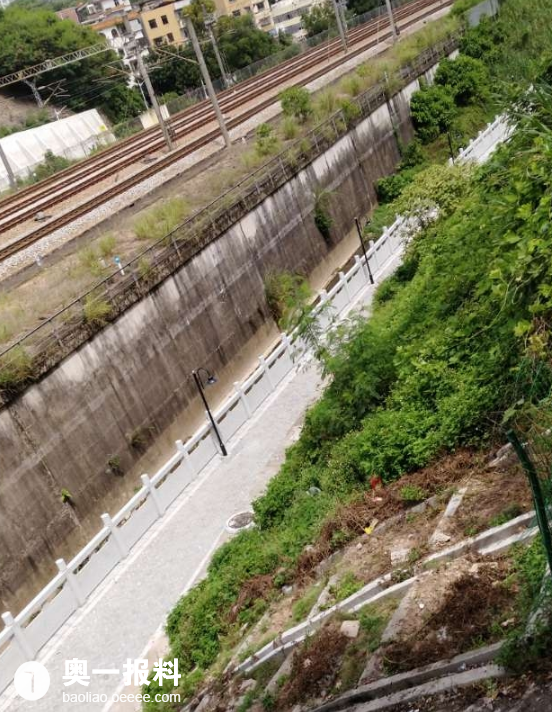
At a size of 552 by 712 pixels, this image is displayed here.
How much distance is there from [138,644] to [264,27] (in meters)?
84.1

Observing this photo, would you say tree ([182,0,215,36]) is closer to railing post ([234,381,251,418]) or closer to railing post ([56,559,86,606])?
railing post ([234,381,251,418])

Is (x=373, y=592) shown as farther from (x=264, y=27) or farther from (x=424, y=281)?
(x=264, y=27)

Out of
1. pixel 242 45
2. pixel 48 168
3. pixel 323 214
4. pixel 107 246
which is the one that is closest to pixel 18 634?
pixel 107 246

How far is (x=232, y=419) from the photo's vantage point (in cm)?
1648

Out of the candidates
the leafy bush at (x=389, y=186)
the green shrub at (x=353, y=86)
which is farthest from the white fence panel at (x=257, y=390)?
the green shrub at (x=353, y=86)

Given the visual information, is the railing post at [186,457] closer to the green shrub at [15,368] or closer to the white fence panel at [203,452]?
the white fence panel at [203,452]

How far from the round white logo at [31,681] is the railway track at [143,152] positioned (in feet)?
42.5

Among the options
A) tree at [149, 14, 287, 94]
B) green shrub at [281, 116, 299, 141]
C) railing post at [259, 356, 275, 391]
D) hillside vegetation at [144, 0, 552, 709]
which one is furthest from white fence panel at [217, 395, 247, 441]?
tree at [149, 14, 287, 94]

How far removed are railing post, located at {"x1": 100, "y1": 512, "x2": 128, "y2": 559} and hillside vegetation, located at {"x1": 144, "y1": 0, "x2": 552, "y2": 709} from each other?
212cm

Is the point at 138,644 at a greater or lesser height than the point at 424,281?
lesser

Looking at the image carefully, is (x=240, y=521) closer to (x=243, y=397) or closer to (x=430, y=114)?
(x=243, y=397)

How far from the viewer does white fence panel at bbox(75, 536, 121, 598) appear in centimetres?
1267

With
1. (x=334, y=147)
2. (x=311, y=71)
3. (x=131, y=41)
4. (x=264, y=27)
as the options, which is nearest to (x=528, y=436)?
(x=334, y=147)

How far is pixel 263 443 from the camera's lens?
15883 millimetres
